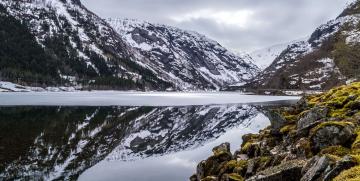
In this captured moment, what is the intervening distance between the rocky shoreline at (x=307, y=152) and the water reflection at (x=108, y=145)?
8.97m

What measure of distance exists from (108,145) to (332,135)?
37668 mm

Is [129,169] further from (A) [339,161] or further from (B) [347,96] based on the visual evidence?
(A) [339,161]

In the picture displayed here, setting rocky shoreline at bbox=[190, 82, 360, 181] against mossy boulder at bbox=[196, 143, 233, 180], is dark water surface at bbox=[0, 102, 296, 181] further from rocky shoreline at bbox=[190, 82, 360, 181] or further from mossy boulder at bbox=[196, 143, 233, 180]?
rocky shoreline at bbox=[190, 82, 360, 181]

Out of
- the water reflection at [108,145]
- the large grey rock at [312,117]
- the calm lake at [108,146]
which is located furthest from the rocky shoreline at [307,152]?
the water reflection at [108,145]

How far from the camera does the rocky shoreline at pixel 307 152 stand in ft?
47.0

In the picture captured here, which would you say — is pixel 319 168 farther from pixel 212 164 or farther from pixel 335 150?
pixel 212 164

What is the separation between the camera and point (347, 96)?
111 feet

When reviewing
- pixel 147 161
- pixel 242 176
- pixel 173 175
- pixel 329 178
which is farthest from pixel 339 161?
pixel 147 161

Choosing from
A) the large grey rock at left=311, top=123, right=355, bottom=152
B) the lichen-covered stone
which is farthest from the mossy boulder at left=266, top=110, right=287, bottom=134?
the lichen-covered stone

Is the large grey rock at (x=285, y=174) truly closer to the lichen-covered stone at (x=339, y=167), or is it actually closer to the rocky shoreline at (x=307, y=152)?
the rocky shoreline at (x=307, y=152)

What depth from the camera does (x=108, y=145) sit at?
2141 inches

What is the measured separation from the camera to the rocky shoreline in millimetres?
14337

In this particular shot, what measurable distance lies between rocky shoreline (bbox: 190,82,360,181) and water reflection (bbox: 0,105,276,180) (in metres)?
8.97

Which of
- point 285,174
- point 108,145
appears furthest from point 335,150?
point 108,145
